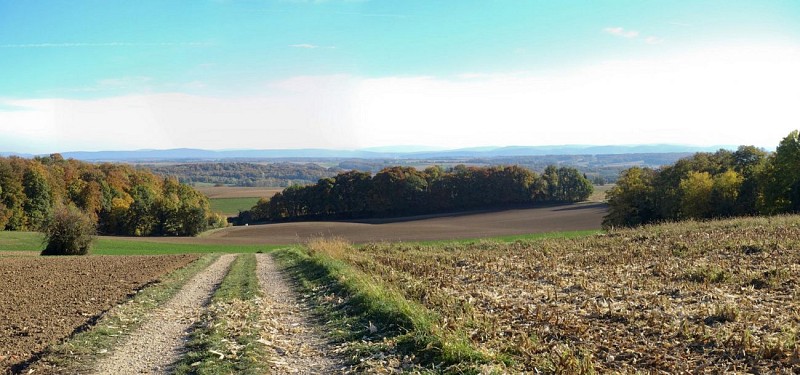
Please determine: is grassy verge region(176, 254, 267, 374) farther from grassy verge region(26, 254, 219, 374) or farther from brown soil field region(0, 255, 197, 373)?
brown soil field region(0, 255, 197, 373)

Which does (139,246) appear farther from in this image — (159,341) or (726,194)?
(726,194)

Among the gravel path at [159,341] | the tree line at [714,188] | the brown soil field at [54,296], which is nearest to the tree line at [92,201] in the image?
the brown soil field at [54,296]

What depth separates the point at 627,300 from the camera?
11523mm

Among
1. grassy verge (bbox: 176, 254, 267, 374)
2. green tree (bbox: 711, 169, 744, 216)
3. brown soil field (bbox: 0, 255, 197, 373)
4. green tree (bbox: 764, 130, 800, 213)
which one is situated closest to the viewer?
grassy verge (bbox: 176, 254, 267, 374)

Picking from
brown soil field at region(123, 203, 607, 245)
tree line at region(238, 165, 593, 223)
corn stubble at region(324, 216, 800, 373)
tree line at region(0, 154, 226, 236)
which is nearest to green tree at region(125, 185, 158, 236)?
tree line at region(0, 154, 226, 236)

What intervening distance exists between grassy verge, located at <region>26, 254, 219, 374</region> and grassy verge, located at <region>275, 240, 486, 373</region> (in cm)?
437

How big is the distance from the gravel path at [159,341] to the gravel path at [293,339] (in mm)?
1756

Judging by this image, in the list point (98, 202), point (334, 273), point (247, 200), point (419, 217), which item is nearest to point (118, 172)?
point (98, 202)

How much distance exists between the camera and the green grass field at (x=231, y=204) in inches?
4706

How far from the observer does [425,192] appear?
9856 cm

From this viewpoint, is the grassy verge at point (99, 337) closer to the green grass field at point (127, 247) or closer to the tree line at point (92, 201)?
the green grass field at point (127, 247)

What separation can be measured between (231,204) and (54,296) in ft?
384

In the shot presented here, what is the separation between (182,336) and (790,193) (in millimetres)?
49802

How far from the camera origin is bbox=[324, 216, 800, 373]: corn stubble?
762 centimetres
